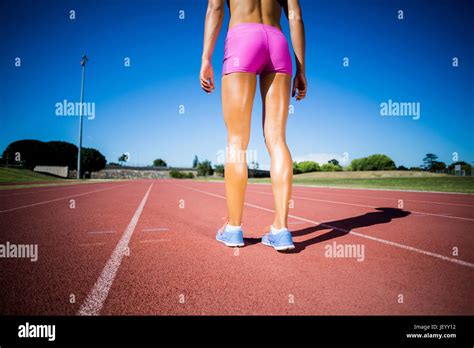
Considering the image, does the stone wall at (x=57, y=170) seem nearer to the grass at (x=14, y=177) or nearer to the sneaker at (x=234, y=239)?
the grass at (x=14, y=177)

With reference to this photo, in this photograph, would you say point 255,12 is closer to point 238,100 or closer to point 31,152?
point 238,100

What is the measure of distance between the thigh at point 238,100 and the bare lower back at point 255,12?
64cm

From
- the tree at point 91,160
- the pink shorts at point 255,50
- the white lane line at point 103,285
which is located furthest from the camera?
the tree at point 91,160

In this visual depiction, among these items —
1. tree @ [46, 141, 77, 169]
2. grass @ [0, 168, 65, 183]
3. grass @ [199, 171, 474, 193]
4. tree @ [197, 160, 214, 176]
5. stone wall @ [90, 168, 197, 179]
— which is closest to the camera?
grass @ [199, 171, 474, 193]

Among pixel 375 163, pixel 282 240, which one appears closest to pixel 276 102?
pixel 282 240

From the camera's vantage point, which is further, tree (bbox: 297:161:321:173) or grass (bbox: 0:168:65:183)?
tree (bbox: 297:161:321:173)

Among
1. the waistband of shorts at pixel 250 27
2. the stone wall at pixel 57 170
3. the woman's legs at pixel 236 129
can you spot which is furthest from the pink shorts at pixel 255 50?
the stone wall at pixel 57 170

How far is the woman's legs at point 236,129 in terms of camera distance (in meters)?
2.52

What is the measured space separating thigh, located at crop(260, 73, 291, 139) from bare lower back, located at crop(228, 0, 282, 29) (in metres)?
0.58

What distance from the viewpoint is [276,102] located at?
8.78 feet

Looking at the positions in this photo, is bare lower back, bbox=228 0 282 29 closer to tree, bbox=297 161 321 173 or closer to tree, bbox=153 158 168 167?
tree, bbox=297 161 321 173

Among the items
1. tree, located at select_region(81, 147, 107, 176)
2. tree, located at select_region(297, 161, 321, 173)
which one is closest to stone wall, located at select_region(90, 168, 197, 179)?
tree, located at select_region(81, 147, 107, 176)

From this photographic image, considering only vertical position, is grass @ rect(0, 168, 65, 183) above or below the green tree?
below

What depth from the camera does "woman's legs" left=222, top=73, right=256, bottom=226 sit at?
8.27 feet
